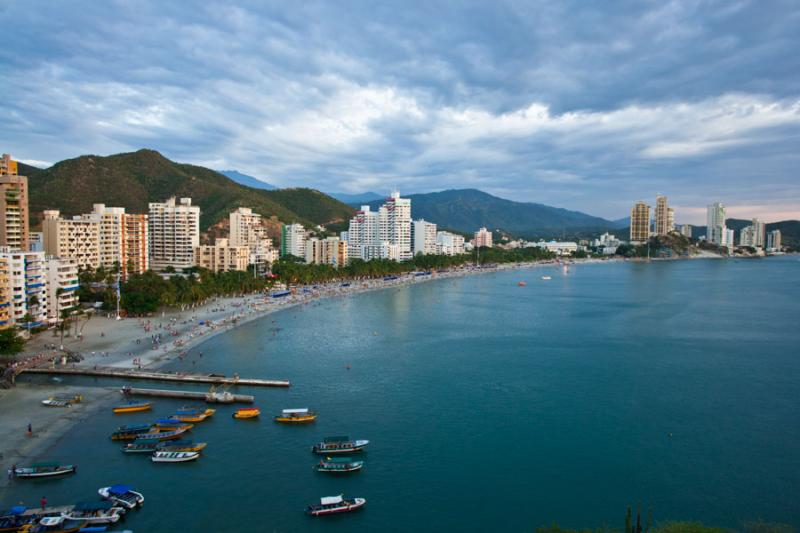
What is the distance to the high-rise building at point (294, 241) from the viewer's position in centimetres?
7275

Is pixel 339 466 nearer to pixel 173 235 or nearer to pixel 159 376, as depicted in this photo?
pixel 159 376

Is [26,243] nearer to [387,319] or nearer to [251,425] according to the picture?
[387,319]

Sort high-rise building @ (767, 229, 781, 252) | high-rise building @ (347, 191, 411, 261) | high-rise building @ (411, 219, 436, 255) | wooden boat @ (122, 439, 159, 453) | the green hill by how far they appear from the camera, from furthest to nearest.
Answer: high-rise building @ (767, 229, 781, 252)
high-rise building @ (411, 219, 436, 255)
high-rise building @ (347, 191, 411, 261)
the green hill
wooden boat @ (122, 439, 159, 453)

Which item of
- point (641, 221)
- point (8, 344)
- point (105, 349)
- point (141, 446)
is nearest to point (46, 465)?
point (141, 446)

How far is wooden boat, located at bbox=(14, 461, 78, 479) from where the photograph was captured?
1335cm

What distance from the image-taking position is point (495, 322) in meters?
36.0

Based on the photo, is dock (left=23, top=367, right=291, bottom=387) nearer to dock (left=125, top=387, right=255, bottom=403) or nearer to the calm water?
the calm water

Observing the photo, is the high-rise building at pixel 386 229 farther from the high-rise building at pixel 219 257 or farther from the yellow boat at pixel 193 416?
the yellow boat at pixel 193 416

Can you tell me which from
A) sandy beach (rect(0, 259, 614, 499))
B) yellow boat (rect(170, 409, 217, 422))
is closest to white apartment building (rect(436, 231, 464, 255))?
sandy beach (rect(0, 259, 614, 499))

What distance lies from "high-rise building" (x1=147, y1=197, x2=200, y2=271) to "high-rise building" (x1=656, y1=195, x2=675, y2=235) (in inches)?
4994

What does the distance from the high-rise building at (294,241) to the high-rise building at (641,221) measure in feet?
323

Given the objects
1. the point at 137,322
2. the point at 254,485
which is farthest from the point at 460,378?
the point at 137,322

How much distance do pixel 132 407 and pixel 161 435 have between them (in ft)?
9.74

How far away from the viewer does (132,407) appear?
18.1 metres
